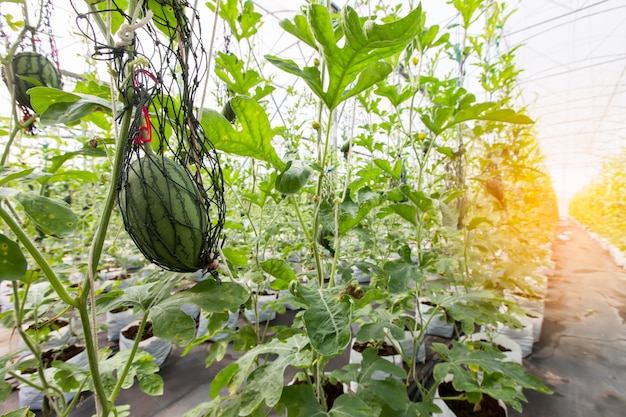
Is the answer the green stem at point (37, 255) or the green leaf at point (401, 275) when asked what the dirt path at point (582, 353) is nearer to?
the green leaf at point (401, 275)

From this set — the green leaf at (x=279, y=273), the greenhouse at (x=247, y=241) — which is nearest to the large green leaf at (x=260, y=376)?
the greenhouse at (x=247, y=241)

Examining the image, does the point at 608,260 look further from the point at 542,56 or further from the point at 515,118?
the point at 515,118

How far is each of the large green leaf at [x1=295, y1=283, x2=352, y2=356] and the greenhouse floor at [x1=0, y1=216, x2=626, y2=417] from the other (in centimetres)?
127

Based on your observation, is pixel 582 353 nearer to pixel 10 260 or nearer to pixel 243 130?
pixel 243 130

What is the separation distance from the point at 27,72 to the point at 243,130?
58cm

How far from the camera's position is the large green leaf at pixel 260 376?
0.63m

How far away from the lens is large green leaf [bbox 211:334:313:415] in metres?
0.63

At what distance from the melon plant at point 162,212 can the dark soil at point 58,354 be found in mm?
1586

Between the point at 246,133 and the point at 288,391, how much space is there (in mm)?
639

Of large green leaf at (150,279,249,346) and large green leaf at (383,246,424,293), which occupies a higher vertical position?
large green leaf at (150,279,249,346)

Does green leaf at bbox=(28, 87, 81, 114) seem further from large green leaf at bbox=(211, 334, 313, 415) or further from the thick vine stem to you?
large green leaf at bbox=(211, 334, 313, 415)

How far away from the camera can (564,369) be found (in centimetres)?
177

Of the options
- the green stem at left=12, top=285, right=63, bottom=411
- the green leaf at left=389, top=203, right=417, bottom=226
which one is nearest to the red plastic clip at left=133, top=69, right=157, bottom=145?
the green stem at left=12, top=285, right=63, bottom=411

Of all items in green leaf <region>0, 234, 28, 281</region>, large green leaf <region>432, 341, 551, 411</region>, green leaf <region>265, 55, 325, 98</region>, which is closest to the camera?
green leaf <region>0, 234, 28, 281</region>
